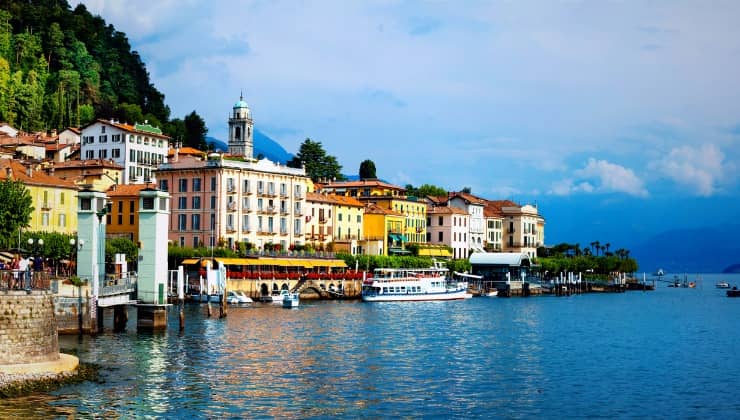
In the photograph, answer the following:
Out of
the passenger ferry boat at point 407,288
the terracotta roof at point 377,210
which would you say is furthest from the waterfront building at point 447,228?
the passenger ferry boat at point 407,288

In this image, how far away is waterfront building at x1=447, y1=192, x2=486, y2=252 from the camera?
513 feet

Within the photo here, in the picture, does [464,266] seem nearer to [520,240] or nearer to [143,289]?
[520,240]

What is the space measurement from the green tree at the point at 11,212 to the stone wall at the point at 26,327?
125 ft

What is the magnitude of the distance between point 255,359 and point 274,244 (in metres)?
60.0

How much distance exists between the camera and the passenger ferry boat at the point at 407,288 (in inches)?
4126

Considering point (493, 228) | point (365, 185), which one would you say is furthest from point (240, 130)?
point (493, 228)

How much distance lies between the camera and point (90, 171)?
108375 mm

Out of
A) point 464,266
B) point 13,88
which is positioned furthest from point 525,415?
point 13,88

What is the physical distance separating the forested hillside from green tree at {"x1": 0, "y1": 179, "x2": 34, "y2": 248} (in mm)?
69318

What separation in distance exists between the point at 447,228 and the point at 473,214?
930 centimetres

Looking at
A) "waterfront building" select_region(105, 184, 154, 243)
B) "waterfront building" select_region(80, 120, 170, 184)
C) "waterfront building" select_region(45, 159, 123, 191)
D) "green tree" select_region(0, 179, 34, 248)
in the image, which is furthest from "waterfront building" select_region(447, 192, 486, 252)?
"green tree" select_region(0, 179, 34, 248)

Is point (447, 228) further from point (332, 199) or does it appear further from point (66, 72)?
point (66, 72)

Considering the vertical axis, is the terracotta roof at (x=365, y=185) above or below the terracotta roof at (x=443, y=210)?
above

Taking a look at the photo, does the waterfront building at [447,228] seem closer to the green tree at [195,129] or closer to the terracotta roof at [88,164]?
the green tree at [195,129]
